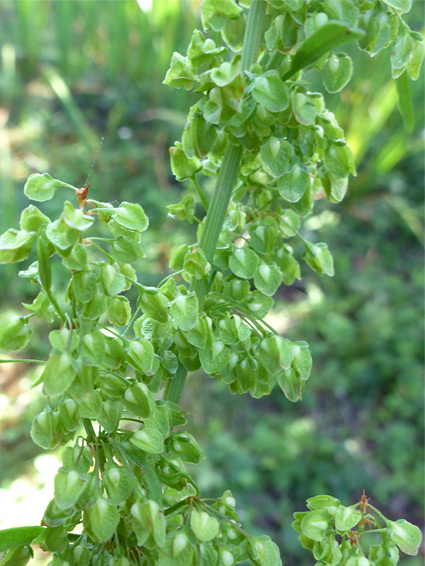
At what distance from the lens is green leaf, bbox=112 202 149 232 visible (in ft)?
0.94

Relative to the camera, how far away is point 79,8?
228cm

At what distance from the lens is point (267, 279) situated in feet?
1.09

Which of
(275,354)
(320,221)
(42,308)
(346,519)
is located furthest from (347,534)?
(320,221)

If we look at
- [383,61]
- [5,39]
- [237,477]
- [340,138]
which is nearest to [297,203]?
[340,138]

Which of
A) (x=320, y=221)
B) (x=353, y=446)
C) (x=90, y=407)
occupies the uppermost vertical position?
(x=90, y=407)

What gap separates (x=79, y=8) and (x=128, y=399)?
244cm

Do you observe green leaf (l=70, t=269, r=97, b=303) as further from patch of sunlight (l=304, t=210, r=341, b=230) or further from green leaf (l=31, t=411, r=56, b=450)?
patch of sunlight (l=304, t=210, r=341, b=230)

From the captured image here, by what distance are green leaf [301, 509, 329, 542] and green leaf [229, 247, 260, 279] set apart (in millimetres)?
162

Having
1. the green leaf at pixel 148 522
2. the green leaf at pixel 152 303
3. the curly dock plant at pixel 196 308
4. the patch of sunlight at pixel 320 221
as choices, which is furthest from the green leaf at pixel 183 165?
the patch of sunlight at pixel 320 221

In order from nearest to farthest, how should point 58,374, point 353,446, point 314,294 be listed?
1. point 58,374
2. point 353,446
3. point 314,294

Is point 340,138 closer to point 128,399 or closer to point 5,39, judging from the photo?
point 128,399

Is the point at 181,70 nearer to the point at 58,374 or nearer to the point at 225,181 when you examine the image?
the point at 225,181

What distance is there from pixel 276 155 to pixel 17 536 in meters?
0.27

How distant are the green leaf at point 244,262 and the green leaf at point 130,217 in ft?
0.22
